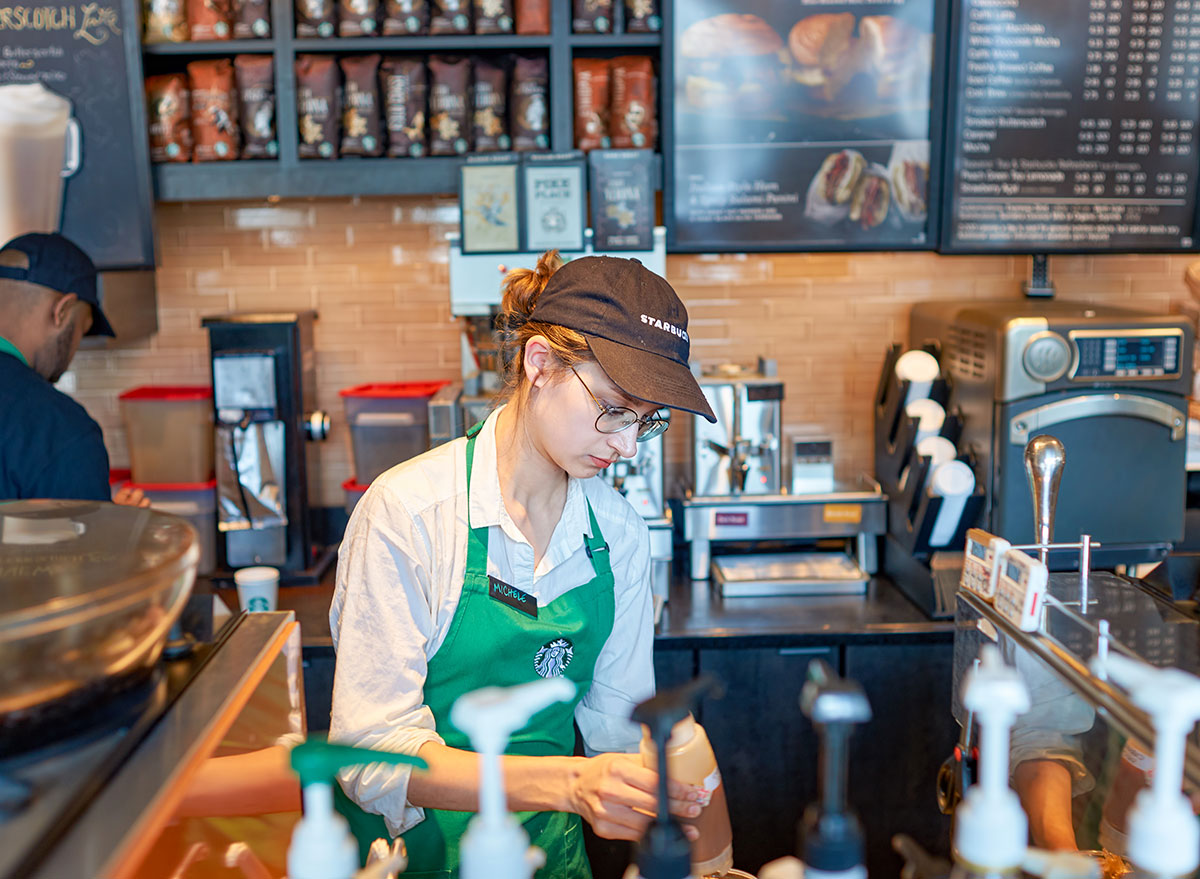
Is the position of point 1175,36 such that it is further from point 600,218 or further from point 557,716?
point 557,716

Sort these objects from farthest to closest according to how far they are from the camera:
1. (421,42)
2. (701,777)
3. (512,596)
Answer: (421,42) < (512,596) < (701,777)

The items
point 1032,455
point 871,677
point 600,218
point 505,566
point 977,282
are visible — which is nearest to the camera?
point 1032,455

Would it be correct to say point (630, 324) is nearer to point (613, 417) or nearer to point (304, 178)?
point (613, 417)

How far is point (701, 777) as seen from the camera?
117cm

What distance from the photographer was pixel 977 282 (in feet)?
11.5

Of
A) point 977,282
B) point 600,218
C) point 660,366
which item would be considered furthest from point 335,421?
point 660,366

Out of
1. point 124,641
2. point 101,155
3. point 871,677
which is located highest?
point 101,155

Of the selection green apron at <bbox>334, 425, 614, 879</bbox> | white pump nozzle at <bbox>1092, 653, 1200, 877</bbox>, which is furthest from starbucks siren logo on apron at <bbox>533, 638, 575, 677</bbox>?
white pump nozzle at <bbox>1092, 653, 1200, 877</bbox>

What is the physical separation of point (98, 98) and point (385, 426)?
118 cm

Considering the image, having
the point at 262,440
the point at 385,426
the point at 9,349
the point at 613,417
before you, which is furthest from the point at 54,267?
the point at 613,417

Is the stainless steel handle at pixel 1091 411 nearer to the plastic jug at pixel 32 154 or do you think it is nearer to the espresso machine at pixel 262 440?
the espresso machine at pixel 262 440

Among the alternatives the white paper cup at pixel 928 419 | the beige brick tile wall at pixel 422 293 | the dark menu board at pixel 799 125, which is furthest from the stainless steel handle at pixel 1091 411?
the beige brick tile wall at pixel 422 293

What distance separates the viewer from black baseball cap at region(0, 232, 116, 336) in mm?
2451

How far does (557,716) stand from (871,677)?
1337mm
